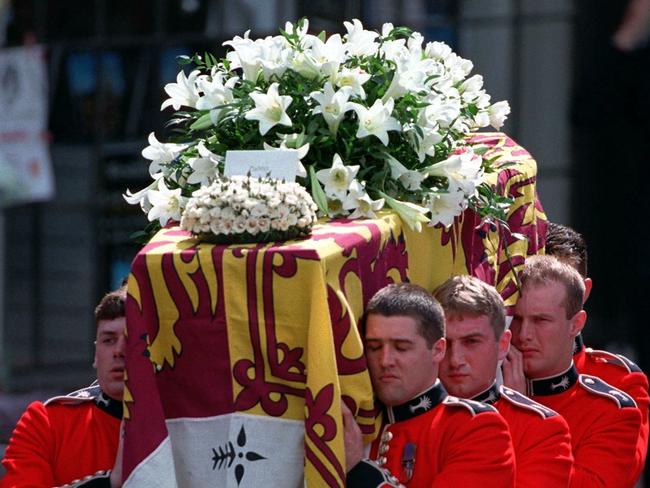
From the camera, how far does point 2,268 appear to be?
12953 mm

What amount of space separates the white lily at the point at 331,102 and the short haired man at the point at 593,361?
1624mm

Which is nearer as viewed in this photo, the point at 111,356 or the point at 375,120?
the point at 375,120

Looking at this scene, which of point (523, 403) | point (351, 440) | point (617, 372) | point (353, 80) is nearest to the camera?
point (351, 440)

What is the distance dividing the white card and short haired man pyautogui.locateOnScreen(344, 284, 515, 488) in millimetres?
446

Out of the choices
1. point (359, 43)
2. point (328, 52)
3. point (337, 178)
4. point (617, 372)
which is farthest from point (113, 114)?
point (337, 178)

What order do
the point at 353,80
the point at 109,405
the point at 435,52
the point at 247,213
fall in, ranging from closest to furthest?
the point at 247,213 < the point at 353,80 < the point at 109,405 < the point at 435,52

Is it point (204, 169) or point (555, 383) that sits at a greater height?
point (204, 169)

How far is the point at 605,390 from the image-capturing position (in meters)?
5.74

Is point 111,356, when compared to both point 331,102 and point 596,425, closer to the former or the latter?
point 331,102

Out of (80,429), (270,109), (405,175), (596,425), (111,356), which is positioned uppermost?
(270,109)

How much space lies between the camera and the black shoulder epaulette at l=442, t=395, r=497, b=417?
15.6ft

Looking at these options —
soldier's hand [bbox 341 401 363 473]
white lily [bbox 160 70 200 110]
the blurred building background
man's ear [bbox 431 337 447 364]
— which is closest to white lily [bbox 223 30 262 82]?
white lily [bbox 160 70 200 110]

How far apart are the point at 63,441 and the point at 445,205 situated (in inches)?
58.1

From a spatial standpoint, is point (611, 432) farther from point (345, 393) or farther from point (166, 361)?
point (166, 361)
